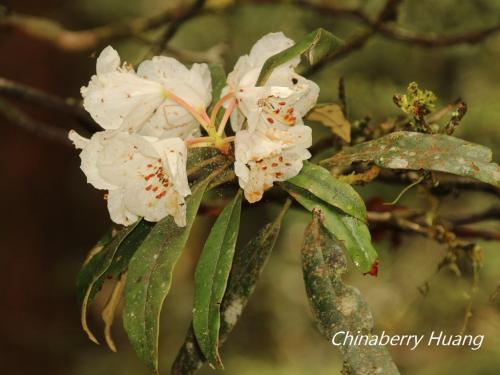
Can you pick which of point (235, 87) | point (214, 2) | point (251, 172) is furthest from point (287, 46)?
point (214, 2)

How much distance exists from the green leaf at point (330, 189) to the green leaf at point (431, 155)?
82 mm

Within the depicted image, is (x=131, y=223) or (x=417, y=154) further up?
(x=417, y=154)

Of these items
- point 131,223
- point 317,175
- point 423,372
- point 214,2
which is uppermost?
point 317,175

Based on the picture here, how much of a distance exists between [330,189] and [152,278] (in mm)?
314

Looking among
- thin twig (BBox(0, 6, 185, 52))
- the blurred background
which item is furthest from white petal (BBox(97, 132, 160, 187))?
the blurred background

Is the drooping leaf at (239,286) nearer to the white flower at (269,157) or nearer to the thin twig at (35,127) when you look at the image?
the white flower at (269,157)

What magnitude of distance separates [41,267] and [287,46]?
2850 mm

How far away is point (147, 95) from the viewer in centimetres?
110

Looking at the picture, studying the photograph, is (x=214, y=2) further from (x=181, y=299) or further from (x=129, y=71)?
(x=181, y=299)

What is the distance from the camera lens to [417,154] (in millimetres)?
1046

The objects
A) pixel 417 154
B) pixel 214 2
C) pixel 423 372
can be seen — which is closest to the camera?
pixel 417 154

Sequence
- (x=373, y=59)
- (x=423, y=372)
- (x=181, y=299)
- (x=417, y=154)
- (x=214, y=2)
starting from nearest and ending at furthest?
(x=417, y=154) → (x=214, y=2) → (x=423, y=372) → (x=373, y=59) → (x=181, y=299)

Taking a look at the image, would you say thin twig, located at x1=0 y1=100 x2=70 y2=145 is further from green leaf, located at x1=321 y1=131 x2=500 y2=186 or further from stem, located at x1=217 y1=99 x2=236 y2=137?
green leaf, located at x1=321 y1=131 x2=500 y2=186

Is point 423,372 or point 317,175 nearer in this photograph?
point 317,175
